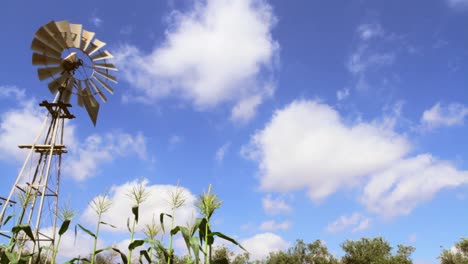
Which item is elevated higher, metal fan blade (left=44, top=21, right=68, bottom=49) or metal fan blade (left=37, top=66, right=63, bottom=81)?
metal fan blade (left=44, top=21, right=68, bottom=49)

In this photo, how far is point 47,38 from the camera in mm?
19391

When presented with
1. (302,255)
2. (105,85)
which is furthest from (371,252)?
(105,85)

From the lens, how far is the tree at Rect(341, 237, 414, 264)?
197 ft

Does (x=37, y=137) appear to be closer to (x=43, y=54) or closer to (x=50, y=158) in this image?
(x=50, y=158)

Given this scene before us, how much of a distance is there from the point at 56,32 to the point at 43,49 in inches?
46.8

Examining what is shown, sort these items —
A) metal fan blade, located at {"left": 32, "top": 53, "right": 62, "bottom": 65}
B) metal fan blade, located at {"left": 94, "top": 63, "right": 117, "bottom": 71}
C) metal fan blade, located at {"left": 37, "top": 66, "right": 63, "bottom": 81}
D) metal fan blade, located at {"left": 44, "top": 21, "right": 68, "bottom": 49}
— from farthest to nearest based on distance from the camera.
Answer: metal fan blade, located at {"left": 94, "top": 63, "right": 117, "bottom": 71}, metal fan blade, located at {"left": 37, "top": 66, "right": 63, "bottom": 81}, metal fan blade, located at {"left": 32, "top": 53, "right": 62, "bottom": 65}, metal fan blade, located at {"left": 44, "top": 21, "right": 68, "bottom": 49}

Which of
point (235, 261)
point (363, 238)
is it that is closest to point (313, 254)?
point (363, 238)

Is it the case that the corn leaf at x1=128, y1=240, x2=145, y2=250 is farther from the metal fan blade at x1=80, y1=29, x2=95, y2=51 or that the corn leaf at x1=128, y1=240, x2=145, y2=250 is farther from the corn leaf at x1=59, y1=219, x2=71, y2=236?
the metal fan blade at x1=80, y1=29, x2=95, y2=51

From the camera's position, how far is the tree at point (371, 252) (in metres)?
60.0

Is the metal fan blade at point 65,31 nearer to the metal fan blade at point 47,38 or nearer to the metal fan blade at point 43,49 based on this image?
the metal fan blade at point 47,38

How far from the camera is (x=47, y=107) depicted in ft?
66.4

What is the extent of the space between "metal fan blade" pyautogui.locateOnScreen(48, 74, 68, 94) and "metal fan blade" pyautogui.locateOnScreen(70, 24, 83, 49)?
2.02m

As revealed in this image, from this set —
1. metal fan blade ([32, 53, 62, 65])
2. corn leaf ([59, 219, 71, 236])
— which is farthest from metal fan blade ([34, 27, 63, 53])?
corn leaf ([59, 219, 71, 236])

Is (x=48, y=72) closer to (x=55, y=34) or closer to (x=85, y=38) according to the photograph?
(x=55, y=34)
